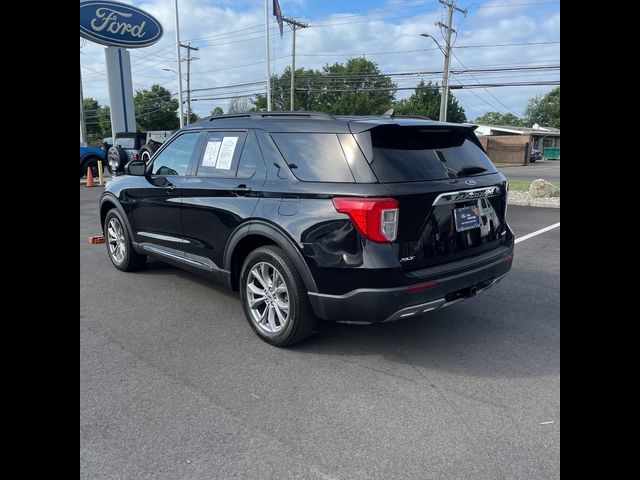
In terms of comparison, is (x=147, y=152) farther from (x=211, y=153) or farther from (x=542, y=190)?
(x=211, y=153)

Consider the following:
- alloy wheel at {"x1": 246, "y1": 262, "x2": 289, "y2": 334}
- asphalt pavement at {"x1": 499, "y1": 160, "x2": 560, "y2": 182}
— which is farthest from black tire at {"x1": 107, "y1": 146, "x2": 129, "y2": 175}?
asphalt pavement at {"x1": 499, "y1": 160, "x2": 560, "y2": 182}

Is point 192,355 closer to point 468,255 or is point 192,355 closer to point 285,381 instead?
point 285,381

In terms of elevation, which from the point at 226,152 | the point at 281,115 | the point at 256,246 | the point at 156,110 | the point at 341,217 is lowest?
the point at 256,246

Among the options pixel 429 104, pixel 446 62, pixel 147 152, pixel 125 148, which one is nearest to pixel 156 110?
pixel 429 104

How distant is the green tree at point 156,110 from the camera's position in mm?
74562

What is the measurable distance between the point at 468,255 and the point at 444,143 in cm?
89

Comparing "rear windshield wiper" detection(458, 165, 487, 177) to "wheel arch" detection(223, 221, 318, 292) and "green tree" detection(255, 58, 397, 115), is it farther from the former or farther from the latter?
"green tree" detection(255, 58, 397, 115)

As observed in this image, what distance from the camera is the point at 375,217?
3170 mm

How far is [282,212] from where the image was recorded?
3.64 meters

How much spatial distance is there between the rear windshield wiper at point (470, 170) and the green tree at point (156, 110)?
2982 inches

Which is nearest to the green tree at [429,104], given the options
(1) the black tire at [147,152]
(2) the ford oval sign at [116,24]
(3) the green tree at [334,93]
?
(3) the green tree at [334,93]

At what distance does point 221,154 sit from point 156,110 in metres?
77.1
